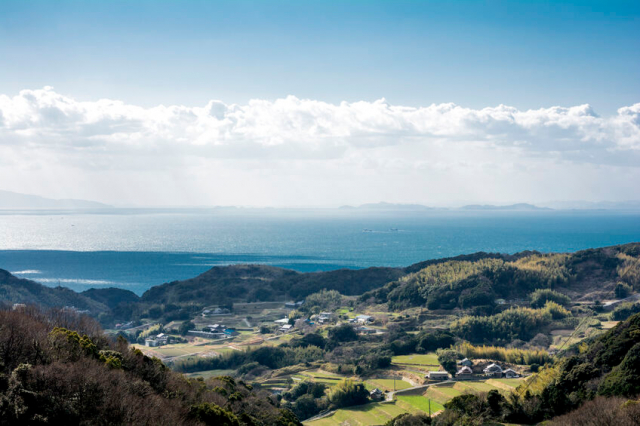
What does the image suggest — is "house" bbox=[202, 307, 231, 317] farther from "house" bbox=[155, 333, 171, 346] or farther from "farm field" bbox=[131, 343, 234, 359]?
"farm field" bbox=[131, 343, 234, 359]

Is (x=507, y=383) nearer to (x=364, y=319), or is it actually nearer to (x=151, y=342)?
(x=364, y=319)

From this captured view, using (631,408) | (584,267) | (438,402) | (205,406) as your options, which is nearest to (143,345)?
(438,402)

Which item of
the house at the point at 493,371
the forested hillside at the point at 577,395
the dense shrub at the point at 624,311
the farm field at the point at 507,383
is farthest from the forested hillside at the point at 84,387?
the dense shrub at the point at 624,311

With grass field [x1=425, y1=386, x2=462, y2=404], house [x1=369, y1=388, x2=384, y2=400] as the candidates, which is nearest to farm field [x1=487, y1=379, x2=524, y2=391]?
grass field [x1=425, y1=386, x2=462, y2=404]

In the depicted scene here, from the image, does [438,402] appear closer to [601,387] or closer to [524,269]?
[601,387]

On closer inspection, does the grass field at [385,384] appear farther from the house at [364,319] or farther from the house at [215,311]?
the house at [215,311]
